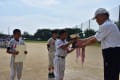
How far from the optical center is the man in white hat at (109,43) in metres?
8.07

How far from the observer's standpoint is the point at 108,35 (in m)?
8.10

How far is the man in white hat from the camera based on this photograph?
8.07 metres

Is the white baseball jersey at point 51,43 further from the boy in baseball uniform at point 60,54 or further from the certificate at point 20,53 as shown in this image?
the boy in baseball uniform at point 60,54

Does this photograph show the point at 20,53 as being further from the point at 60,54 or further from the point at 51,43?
the point at 51,43

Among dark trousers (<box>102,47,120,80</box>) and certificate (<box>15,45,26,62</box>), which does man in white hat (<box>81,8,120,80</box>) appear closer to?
dark trousers (<box>102,47,120,80</box>)

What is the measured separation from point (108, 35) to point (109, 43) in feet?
0.52

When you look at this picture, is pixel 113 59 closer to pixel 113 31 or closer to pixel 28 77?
pixel 113 31

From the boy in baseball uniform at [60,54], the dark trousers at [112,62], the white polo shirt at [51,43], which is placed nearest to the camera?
the dark trousers at [112,62]

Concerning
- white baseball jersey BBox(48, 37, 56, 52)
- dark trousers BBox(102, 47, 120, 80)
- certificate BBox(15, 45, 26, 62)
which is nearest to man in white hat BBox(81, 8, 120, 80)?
dark trousers BBox(102, 47, 120, 80)

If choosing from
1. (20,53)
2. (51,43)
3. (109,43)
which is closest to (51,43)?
(51,43)

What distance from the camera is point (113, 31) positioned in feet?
26.7

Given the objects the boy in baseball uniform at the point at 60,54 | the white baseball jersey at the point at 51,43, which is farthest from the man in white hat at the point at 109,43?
the white baseball jersey at the point at 51,43

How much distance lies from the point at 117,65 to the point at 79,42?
101cm

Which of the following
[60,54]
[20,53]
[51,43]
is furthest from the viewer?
[51,43]
